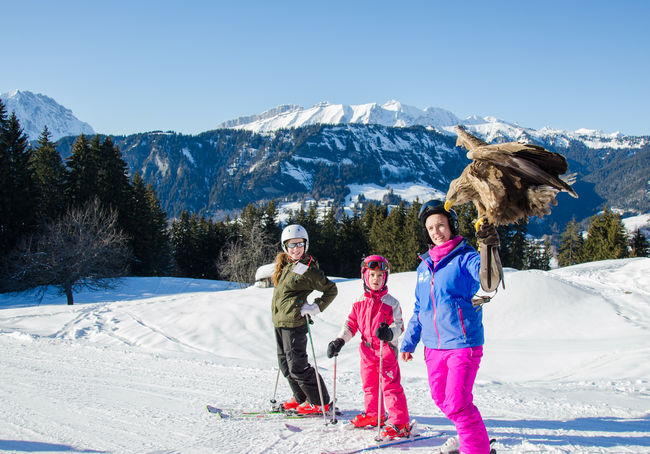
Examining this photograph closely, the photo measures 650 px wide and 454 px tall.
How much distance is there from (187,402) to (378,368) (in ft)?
9.58

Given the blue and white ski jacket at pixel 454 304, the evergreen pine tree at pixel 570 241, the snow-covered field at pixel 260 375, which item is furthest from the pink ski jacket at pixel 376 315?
the evergreen pine tree at pixel 570 241

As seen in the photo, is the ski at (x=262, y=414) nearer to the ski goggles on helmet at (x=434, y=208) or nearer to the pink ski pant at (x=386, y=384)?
the pink ski pant at (x=386, y=384)

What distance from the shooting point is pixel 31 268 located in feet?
74.2

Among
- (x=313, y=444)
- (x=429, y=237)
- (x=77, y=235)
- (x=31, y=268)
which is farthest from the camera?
(x=77, y=235)

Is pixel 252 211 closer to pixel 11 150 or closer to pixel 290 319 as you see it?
pixel 11 150

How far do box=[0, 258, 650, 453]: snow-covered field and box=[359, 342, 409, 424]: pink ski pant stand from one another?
0.29m

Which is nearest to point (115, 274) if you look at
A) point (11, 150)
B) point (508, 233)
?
point (11, 150)

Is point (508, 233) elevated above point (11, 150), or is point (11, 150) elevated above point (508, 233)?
point (11, 150)

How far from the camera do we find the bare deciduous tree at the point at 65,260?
22406 mm

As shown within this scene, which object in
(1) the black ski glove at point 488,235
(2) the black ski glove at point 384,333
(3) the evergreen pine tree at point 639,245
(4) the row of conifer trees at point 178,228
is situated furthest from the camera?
(3) the evergreen pine tree at point 639,245

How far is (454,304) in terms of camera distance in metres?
3.27

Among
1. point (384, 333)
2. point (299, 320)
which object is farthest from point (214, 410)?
point (384, 333)

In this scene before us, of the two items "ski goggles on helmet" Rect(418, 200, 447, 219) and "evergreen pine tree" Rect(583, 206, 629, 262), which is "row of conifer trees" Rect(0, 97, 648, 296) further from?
"ski goggles on helmet" Rect(418, 200, 447, 219)

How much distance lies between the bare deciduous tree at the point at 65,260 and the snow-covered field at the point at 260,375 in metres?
10.4
